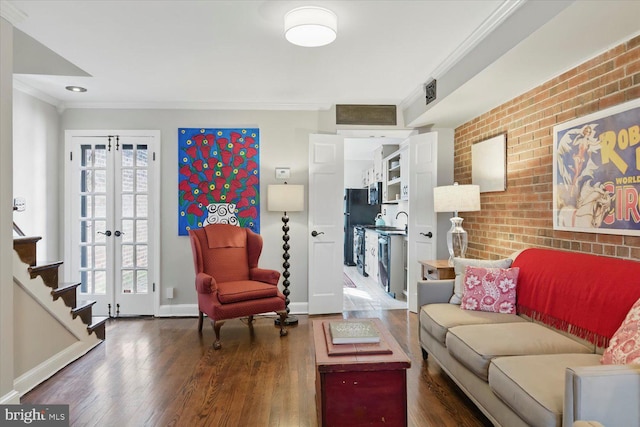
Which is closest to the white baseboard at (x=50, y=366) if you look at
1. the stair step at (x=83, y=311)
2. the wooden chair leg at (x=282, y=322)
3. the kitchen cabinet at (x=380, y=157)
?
the stair step at (x=83, y=311)

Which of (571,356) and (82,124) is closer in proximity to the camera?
(571,356)

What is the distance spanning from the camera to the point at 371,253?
650 cm

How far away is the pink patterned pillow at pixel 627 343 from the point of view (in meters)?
1.53

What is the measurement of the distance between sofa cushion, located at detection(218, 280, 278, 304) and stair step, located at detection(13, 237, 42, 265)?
1.45 metres

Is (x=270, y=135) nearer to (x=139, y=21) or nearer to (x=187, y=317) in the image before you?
(x=139, y=21)

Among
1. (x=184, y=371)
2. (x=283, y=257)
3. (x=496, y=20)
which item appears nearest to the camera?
(x=496, y=20)

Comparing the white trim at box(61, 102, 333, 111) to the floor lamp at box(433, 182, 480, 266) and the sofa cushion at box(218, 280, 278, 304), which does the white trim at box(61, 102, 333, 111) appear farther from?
the sofa cushion at box(218, 280, 278, 304)

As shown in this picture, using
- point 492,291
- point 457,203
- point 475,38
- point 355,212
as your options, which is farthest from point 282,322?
point 355,212

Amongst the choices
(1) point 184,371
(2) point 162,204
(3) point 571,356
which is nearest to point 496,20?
(3) point 571,356

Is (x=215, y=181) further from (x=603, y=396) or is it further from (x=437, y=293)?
(x=603, y=396)

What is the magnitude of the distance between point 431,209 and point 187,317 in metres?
3.17

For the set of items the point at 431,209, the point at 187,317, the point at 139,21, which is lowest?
the point at 187,317

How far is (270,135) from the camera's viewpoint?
441 centimetres

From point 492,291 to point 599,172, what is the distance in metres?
1.04
